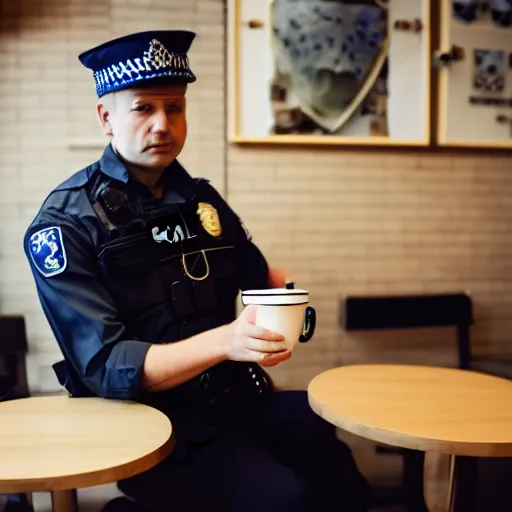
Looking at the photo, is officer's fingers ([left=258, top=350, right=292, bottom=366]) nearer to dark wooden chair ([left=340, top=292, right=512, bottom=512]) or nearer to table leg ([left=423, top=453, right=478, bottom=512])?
table leg ([left=423, top=453, right=478, bottom=512])

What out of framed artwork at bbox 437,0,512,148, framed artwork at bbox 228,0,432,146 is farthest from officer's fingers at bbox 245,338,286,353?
framed artwork at bbox 437,0,512,148

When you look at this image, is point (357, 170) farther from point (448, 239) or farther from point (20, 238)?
point (20, 238)

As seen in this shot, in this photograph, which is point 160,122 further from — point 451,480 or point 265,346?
point 451,480

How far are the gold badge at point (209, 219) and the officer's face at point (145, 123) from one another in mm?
161

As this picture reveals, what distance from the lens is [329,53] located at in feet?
6.76

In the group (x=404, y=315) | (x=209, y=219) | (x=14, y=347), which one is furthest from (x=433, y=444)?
(x=14, y=347)

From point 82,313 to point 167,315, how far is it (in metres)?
0.21

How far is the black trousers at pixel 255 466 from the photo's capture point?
1.15m

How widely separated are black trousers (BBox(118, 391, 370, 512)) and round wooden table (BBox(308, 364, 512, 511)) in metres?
0.14

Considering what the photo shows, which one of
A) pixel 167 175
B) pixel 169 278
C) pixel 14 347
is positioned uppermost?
pixel 167 175

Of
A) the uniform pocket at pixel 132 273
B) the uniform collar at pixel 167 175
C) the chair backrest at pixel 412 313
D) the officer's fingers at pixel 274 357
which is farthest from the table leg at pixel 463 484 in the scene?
the chair backrest at pixel 412 313

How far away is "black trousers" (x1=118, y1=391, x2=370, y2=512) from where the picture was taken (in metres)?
1.15

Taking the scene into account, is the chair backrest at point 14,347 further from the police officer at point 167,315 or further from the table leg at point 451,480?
the table leg at point 451,480

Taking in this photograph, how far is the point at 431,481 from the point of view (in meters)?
1.16
